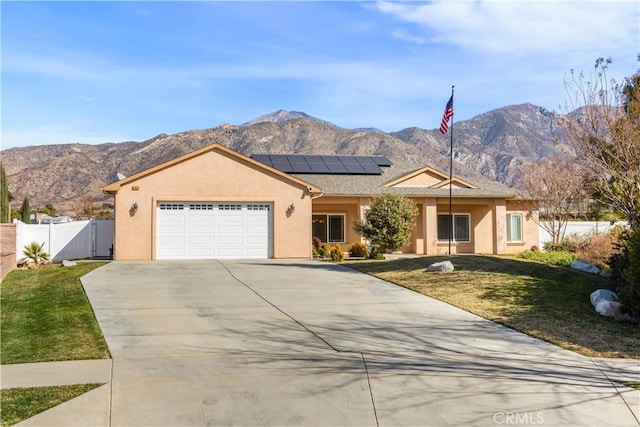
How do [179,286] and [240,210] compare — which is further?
[240,210]

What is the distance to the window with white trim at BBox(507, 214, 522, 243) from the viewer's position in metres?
30.4

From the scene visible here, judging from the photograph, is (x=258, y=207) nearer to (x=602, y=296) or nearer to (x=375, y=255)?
(x=375, y=255)

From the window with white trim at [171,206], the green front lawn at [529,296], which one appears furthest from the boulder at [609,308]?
the window with white trim at [171,206]

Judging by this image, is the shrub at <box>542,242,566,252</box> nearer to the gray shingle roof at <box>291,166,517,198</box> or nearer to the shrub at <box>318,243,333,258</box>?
the gray shingle roof at <box>291,166,517,198</box>

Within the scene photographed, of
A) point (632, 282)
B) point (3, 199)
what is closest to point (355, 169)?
point (3, 199)

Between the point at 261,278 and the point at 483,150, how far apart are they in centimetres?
15302

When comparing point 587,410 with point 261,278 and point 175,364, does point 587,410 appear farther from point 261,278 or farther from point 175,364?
point 261,278

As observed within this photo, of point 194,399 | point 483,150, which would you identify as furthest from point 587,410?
point 483,150

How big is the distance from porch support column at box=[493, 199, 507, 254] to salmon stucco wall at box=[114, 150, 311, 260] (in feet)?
34.6

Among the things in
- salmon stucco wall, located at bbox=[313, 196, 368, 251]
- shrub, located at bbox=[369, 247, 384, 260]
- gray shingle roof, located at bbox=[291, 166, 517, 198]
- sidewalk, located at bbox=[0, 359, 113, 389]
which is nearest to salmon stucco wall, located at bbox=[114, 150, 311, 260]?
shrub, located at bbox=[369, 247, 384, 260]

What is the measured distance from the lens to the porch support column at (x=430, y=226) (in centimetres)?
2833

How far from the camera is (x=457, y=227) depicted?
29.9 metres

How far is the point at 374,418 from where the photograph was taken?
5.88m

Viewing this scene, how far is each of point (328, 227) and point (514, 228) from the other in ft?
32.7
